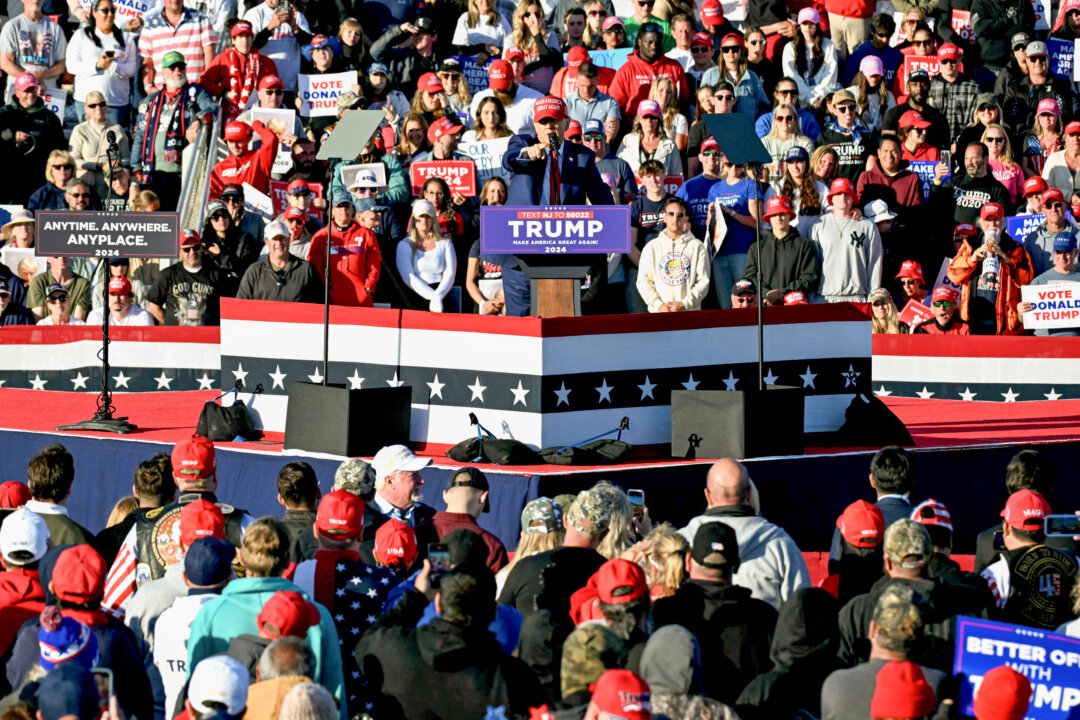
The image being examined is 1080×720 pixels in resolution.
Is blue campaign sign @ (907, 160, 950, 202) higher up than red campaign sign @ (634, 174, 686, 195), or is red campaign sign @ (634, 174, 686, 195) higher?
blue campaign sign @ (907, 160, 950, 202)

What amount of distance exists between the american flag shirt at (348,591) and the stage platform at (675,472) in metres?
3.36

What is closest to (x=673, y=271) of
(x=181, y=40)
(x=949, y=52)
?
(x=949, y=52)

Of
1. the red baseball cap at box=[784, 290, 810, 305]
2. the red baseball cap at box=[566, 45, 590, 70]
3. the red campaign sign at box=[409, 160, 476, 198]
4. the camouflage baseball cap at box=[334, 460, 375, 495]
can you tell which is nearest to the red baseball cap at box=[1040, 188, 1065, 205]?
the red baseball cap at box=[784, 290, 810, 305]

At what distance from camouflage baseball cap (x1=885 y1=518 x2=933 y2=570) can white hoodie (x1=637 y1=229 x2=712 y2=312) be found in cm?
727

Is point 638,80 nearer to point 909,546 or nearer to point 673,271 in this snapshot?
point 673,271

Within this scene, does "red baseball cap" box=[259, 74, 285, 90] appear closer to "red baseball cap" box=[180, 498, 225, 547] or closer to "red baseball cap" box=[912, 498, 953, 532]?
"red baseball cap" box=[180, 498, 225, 547]

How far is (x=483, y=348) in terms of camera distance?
10.8 metres

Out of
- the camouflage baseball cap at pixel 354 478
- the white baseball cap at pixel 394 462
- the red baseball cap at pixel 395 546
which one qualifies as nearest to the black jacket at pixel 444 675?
the red baseball cap at pixel 395 546

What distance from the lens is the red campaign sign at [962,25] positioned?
66.7ft

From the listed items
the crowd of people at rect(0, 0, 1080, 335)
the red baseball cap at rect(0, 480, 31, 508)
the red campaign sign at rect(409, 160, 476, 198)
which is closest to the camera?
the red baseball cap at rect(0, 480, 31, 508)

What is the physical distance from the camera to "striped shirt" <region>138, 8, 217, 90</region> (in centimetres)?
1825

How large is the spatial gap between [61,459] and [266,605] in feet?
8.01

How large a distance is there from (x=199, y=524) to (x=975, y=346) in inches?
355

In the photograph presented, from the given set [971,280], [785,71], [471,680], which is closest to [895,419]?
[971,280]
